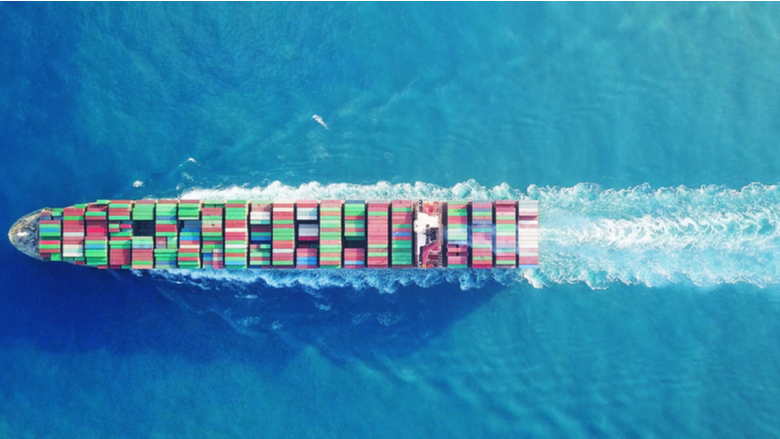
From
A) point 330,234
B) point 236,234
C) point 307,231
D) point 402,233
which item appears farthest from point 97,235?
point 402,233

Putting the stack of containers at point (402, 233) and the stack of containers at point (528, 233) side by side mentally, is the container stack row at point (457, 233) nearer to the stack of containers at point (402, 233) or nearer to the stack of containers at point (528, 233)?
the stack of containers at point (402, 233)

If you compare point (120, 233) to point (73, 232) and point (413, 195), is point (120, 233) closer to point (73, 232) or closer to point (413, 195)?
point (73, 232)

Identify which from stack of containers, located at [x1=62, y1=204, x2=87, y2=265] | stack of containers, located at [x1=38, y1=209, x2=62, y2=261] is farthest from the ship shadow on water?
stack of containers, located at [x1=62, y1=204, x2=87, y2=265]

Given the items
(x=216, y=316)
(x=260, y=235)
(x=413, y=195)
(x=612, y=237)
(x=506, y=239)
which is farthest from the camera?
(x=612, y=237)

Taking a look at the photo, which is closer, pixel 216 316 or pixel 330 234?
pixel 330 234

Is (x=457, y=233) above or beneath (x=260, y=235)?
above
